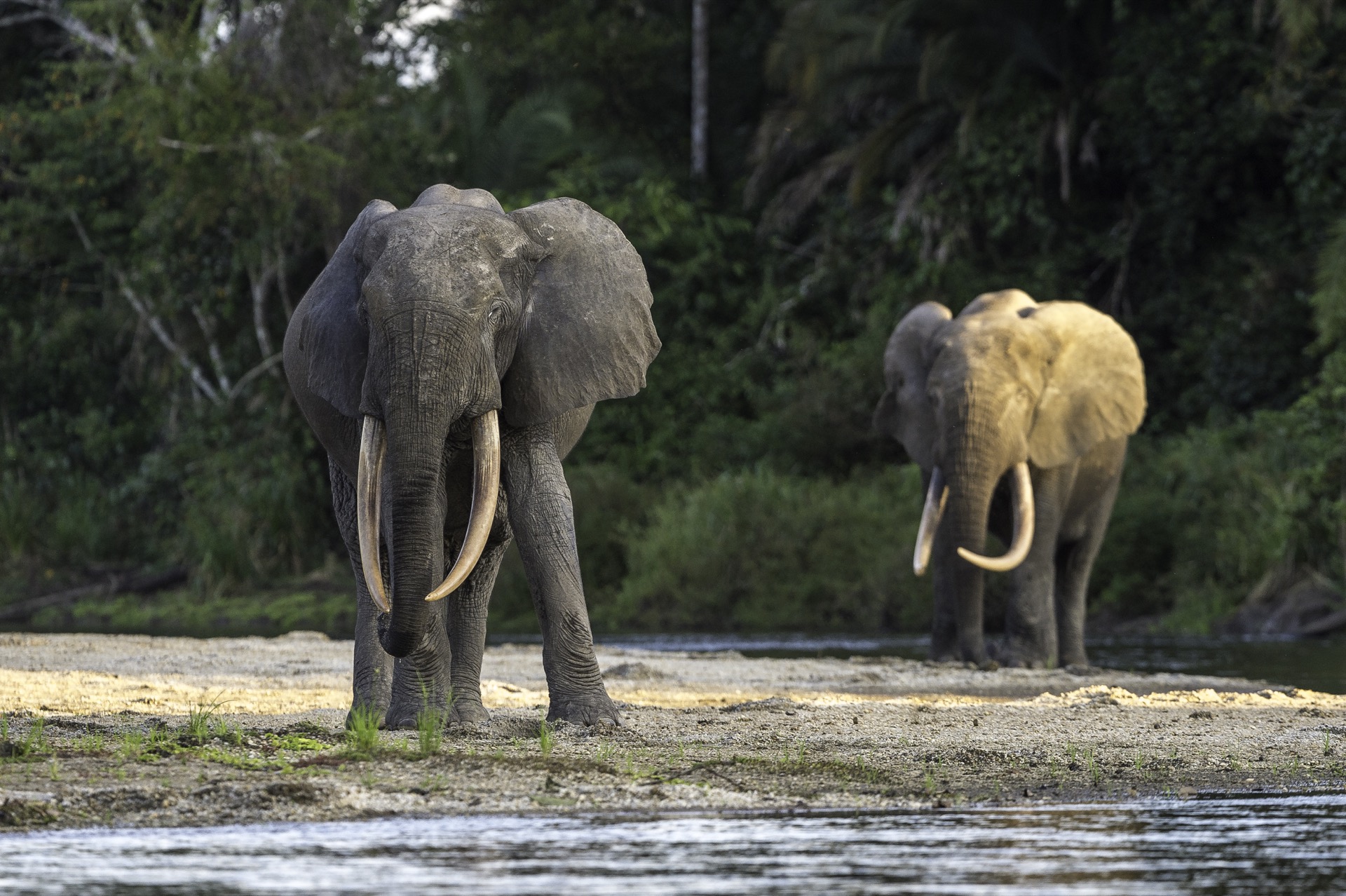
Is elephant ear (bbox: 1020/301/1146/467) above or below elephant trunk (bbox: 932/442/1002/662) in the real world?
Answer: above

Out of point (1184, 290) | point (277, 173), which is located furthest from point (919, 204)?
point (277, 173)

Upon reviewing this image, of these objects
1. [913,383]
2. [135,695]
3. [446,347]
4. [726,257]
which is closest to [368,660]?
[446,347]

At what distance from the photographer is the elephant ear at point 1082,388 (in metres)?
14.3

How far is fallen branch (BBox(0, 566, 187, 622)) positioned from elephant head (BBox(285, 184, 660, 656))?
1801 centimetres

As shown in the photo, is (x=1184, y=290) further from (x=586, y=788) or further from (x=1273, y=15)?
(x=586, y=788)

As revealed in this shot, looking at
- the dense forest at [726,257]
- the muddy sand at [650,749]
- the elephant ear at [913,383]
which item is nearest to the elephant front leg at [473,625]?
the muddy sand at [650,749]

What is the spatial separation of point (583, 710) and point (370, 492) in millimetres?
1201

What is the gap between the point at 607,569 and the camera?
A: 24203mm

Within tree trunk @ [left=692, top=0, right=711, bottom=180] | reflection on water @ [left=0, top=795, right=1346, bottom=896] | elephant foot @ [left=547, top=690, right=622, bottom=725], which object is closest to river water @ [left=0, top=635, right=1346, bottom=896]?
reflection on water @ [left=0, top=795, right=1346, bottom=896]

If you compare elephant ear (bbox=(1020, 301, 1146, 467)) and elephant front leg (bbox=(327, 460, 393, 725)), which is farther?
elephant ear (bbox=(1020, 301, 1146, 467))

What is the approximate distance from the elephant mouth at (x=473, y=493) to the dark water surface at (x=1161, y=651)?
6.01m

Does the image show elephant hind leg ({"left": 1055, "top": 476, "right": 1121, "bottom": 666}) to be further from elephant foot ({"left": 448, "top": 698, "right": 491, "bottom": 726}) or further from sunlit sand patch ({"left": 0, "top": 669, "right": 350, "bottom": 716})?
elephant foot ({"left": 448, "top": 698, "right": 491, "bottom": 726})

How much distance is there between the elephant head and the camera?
7461mm

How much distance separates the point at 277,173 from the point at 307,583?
195 inches
